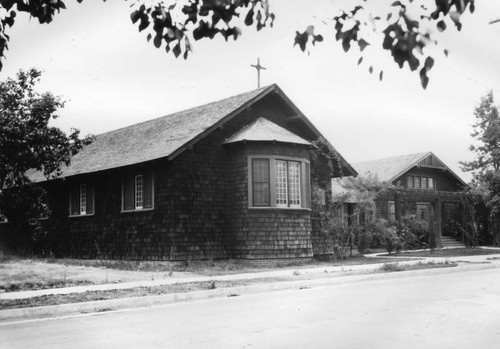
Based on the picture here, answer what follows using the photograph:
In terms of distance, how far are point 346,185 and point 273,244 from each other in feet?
25.4

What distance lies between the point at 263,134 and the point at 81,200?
909 centimetres

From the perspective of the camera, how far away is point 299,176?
22719 millimetres

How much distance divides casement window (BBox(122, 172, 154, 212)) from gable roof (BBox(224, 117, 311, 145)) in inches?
131

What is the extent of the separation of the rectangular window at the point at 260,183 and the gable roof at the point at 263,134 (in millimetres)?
858

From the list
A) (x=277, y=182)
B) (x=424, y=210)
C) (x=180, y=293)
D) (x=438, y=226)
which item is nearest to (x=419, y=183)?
(x=424, y=210)

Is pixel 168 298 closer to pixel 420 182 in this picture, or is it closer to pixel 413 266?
pixel 413 266

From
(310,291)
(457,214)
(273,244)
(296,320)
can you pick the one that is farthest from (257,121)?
(457,214)

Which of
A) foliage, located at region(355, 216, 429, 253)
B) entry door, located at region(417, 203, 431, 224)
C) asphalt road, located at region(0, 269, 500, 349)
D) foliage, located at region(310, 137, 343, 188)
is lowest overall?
asphalt road, located at region(0, 269, 500, 349)

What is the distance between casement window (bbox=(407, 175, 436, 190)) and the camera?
41375mm

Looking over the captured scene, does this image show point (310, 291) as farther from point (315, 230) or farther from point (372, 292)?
point (315, 230)

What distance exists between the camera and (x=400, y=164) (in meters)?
41.2

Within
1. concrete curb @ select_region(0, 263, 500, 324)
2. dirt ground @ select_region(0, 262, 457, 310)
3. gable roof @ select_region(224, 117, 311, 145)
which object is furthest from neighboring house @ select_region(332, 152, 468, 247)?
dirt ground @ select_region(0, 262, 457, 310)

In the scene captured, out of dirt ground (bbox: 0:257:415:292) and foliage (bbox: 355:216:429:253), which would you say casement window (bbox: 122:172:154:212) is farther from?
foliage (bbox: 355:216:429:253)

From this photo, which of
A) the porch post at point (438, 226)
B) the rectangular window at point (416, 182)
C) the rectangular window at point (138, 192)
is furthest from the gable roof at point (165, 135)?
the rectangular window at point (416, 182)
